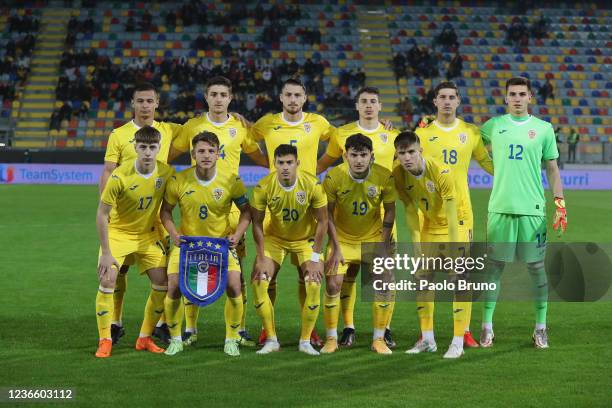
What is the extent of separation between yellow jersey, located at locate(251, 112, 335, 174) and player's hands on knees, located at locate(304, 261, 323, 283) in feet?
3.43

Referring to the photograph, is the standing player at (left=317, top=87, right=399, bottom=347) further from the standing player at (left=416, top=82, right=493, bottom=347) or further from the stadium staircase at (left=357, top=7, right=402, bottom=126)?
the stadium staircase at (left=357, top=7, right=402, bottom=126)

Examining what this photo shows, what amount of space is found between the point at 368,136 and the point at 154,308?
2.20 m

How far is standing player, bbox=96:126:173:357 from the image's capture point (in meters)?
6.32

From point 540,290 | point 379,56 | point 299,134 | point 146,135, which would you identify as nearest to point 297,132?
point 299,134

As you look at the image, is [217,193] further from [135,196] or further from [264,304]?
[264,304]

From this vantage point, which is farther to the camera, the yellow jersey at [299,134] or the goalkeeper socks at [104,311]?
the yellow jersey at [299,134]

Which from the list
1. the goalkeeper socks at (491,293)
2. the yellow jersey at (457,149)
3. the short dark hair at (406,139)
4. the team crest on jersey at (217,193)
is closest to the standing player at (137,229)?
the team crest on jersey at (217,193)

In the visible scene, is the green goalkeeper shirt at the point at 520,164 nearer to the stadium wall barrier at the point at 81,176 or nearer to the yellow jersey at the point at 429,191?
the yellow jersey at the point at 429,191

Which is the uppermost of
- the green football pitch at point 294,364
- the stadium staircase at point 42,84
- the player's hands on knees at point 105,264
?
the stadium staircase at point 42,84

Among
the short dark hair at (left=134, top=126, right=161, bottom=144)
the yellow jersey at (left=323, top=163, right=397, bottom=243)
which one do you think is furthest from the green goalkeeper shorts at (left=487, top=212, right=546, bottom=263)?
the short dark hair at (left=134, top=126, right=161, bottom=144)

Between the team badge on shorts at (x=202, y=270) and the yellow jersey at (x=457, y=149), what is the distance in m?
1.84

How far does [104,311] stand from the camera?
6344 mm

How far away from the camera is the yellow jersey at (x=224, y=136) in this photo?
23.8 feet

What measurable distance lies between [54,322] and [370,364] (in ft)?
9.75
